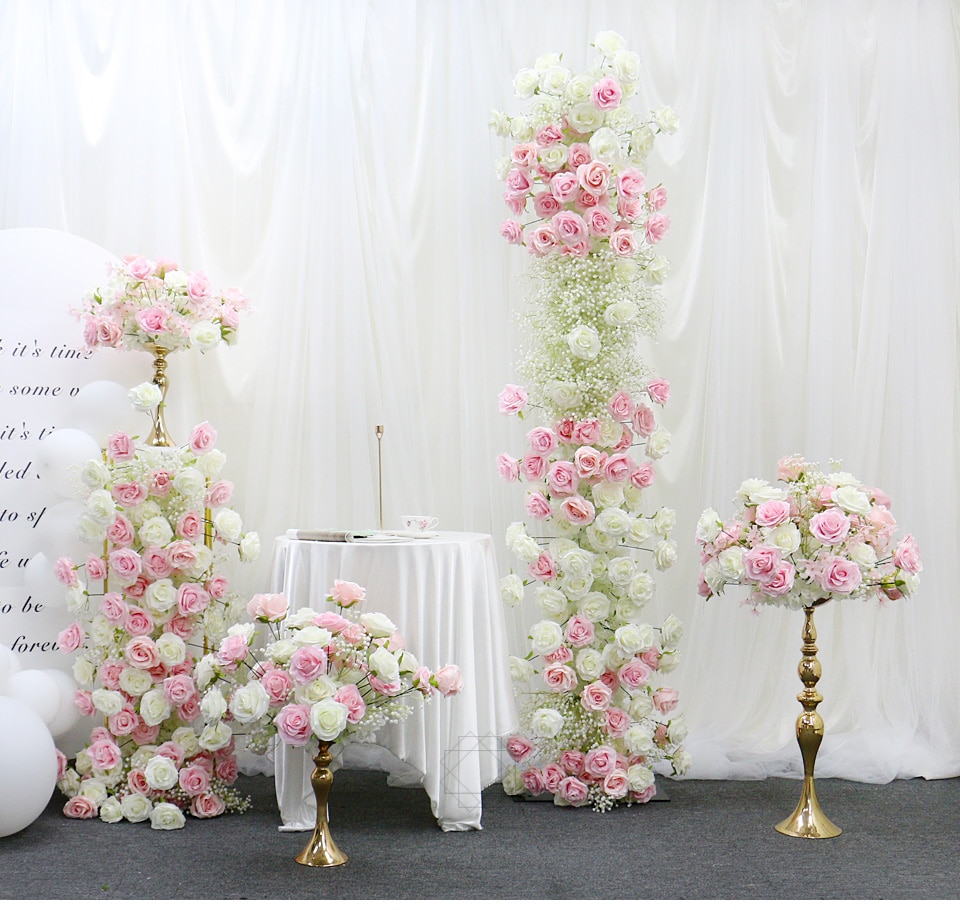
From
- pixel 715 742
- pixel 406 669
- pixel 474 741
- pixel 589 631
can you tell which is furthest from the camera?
pixel 715 742

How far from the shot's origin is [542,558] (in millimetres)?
3436

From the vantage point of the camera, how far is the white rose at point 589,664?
336 centimetres

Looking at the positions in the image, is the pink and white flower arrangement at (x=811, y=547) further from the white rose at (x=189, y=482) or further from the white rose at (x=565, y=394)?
the white rose at (x=189, y=482)

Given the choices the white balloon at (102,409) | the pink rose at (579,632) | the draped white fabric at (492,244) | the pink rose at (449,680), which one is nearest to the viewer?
the pink rose at (449,680)

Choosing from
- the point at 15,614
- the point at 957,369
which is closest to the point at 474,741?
the point at 15,614

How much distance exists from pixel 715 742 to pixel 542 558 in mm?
1092

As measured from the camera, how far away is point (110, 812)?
3.17 meters

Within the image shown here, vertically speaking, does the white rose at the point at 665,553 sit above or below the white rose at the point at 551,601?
above

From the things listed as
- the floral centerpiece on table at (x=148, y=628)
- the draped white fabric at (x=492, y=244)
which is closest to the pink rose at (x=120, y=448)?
the floral centerpiece on table at (x=148, y=628)

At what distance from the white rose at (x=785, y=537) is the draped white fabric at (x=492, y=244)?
96cm

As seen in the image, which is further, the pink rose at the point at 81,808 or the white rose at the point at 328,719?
the pink rose at the point at 81,808

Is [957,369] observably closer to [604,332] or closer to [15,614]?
[604,332]

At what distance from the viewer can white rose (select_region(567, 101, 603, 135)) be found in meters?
3.39

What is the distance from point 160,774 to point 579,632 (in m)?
1.36
